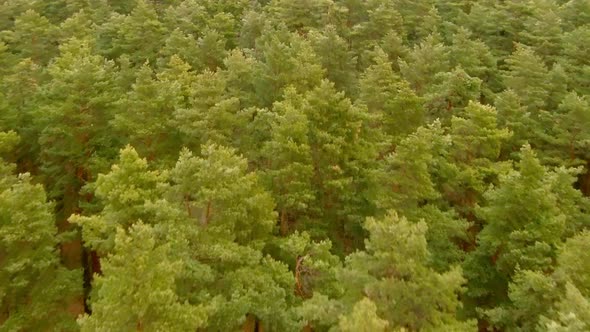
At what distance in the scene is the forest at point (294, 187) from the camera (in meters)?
14.3

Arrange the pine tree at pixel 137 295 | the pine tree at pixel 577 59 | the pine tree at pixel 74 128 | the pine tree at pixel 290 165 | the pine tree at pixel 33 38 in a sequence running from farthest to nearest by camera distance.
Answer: the pine tree at pixel 33 38 → the pine tree at pixel 577 59 → the pine tree at pixel 74 128 → the pine tree at pixel 290 165 → the pine tree at pixel 137 295

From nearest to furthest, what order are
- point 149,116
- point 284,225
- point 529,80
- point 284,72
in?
point 284,225
point 149,116
point 284,72
point 529,80

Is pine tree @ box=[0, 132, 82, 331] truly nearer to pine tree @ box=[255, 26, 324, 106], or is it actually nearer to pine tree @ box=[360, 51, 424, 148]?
pine tree @ box=[255, 26, 324, 106]

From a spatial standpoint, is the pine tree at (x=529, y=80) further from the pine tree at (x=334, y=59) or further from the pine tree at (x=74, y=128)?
the pine tree at (x=74, y=128)

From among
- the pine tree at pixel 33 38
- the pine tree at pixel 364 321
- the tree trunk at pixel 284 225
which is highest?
the pine tree at pixel 364 321

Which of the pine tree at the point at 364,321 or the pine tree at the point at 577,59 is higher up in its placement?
the pine tree at the point at 364,321

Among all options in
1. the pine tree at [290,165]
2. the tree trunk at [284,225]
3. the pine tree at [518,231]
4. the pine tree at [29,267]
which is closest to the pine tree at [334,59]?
the pine tree at [290,165]

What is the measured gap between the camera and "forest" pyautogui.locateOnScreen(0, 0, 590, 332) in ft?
47.0

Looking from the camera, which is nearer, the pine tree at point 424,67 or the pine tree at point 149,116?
the pine tree at point 149,116

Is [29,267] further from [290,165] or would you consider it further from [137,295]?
[290,165]

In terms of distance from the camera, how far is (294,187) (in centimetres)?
2078

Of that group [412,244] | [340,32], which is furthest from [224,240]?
[340,32]

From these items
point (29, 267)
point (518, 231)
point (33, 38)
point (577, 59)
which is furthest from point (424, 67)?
point (33, 38)

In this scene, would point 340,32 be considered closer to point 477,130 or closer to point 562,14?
point 562,14
